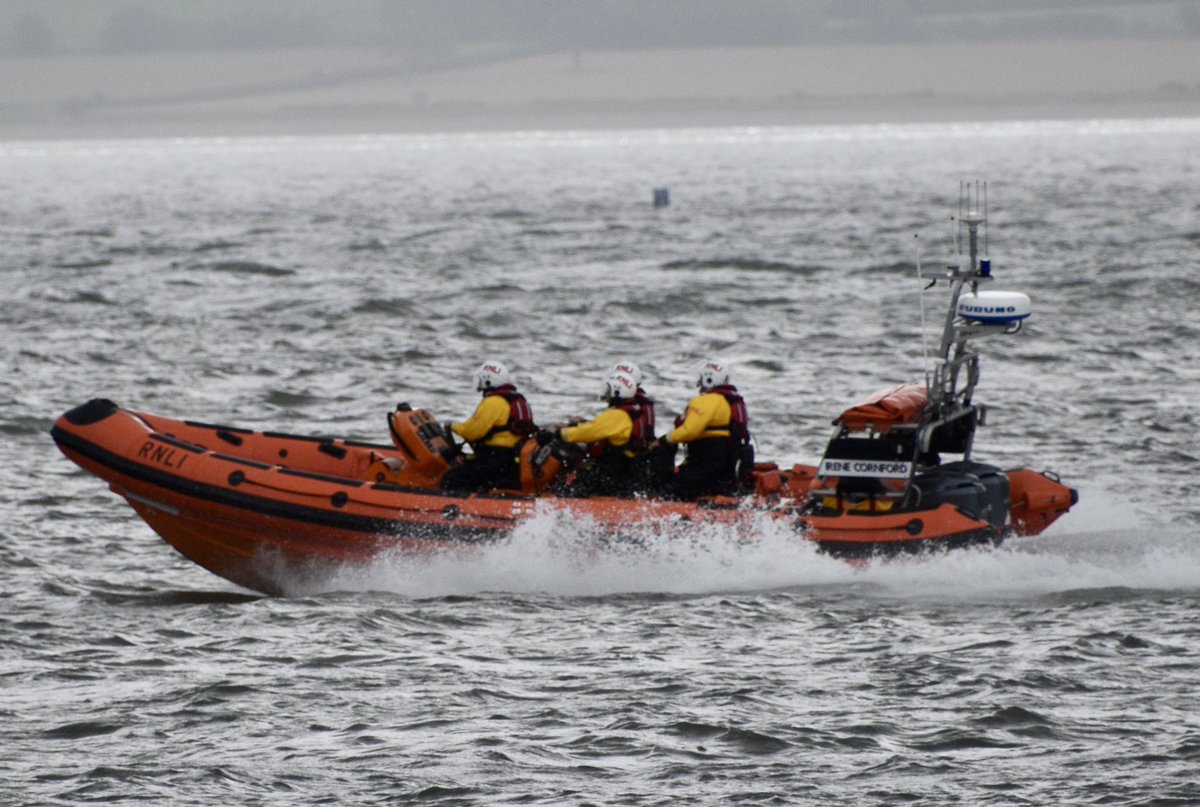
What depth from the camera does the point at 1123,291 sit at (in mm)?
26375

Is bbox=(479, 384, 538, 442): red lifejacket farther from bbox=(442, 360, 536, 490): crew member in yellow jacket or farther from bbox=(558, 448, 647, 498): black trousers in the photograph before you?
bbox=(558, 448, 647, 498): black trousers

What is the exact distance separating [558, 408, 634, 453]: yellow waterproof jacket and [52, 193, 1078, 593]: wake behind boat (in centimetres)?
27

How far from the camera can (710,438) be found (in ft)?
38.1

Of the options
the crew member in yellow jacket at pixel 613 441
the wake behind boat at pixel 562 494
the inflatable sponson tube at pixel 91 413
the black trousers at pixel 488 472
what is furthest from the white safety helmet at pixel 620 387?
the inflatable sponson tube at pixel 91 413

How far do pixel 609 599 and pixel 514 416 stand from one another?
1.39 meters

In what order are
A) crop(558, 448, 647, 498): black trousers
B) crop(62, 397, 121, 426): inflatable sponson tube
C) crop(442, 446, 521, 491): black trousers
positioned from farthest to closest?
crop(62, 397, 121, 426): inflatable sponson tube → crop(442, 446, 521, 491): black trousers → crop(558, 448, 647, 498): black trousers

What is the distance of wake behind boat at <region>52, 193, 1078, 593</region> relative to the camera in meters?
11.3

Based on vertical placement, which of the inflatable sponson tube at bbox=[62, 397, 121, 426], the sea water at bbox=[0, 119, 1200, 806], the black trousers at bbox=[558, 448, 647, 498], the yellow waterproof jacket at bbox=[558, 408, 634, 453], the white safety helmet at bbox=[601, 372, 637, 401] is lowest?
the sea water at bbox=[0, 119, 1200, 806]

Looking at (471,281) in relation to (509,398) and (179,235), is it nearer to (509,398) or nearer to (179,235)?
(179,235)

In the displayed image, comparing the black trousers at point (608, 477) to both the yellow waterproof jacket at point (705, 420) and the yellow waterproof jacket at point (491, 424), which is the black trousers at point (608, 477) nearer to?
the yellow waterproof jacket at point (705, 420)

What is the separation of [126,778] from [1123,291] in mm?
20645

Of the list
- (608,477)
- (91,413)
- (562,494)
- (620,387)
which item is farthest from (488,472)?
(91,413)

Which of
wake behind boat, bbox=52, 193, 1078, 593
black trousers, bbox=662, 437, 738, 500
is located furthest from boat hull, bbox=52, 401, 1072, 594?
black trousers, bbox=662, 437, 738, 500

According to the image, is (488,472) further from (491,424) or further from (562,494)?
(562,494)
